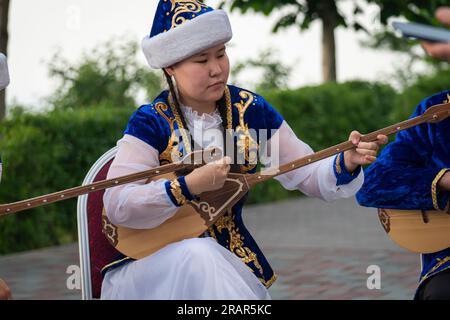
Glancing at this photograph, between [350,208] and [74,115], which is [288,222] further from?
[74,115]

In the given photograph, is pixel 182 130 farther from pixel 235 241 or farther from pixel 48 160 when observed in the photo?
pixel 48 160

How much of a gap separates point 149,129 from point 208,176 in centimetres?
38

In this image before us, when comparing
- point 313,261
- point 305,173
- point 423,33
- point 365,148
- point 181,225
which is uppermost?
point 423,33

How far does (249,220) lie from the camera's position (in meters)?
10.3

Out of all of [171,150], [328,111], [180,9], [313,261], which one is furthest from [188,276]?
[328,111]

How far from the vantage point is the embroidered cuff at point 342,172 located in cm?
331

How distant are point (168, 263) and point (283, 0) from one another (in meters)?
11.8

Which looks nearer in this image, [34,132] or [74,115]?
[34,132]

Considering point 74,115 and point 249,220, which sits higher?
point 74,115

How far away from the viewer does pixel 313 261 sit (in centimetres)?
750

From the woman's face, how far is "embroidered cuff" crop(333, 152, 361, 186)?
486 mm

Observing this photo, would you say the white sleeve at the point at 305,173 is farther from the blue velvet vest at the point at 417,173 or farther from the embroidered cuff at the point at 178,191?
the embroidered cuff at the point at 178,191

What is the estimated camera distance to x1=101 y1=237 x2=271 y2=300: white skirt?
9.55ft
